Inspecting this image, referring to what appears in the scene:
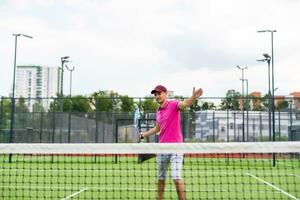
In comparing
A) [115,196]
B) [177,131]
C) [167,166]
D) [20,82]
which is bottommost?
[115,196]

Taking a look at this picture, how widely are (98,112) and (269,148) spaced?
22.4 meters

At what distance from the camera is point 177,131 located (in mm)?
7074

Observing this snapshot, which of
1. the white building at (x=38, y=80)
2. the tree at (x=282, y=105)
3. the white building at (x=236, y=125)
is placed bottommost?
the white building at (x=236, y=125)

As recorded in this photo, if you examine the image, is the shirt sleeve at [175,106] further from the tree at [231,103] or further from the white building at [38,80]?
the white building at [38,80]

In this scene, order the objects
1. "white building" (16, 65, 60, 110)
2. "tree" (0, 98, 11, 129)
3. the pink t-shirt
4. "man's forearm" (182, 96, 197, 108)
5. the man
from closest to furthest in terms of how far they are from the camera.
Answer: "man's forearm" (182, 96, 197, 108)
the man
the pink t-shirt
"tree" (0, 98, 11, 129)
"white building" (16, 65, 60, 110)

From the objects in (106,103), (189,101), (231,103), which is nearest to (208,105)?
(231,103)

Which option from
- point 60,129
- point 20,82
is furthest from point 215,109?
point 20,82

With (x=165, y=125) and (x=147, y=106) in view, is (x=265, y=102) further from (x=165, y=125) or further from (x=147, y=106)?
(x=165, y=125)

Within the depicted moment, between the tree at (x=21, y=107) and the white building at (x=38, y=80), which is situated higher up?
the white building at (x=38, y=80)

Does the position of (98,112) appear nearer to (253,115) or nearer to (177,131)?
(253,115)

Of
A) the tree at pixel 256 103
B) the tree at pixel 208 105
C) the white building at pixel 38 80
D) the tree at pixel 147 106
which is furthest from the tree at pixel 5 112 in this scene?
the white building at pixel 38 80

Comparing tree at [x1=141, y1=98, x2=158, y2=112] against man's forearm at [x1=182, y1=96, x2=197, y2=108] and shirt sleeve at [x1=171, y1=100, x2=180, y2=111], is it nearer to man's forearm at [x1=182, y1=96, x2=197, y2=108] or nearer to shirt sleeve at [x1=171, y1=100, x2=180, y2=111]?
shirt sleeve at [x1=171, y1=100, x2=180, y2=111]

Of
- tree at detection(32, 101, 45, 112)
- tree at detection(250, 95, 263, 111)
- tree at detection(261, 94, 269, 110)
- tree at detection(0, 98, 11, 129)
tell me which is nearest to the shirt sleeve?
tree at detection(261, 94, 269, 110)

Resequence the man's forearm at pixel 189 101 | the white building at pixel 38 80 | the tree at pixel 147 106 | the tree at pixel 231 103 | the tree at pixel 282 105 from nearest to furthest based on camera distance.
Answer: the man's forearm at pixel 189 101 → the tree at pixel 231 103 → the tree at pixel 147 106 → the tree at pixel 282 105 → the white building at pixel 38 80
